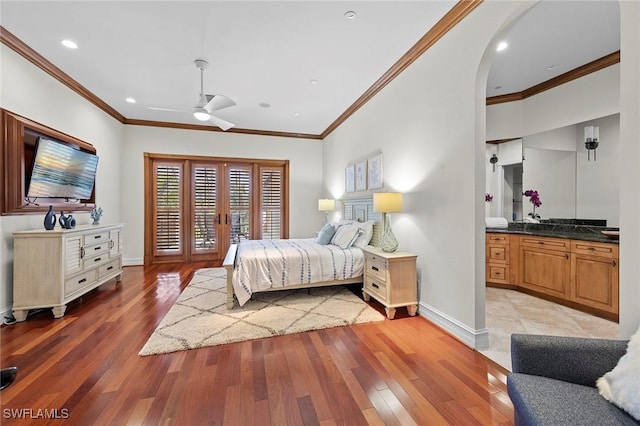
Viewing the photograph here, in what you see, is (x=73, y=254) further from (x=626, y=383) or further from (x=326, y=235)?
(x=626, y=383)

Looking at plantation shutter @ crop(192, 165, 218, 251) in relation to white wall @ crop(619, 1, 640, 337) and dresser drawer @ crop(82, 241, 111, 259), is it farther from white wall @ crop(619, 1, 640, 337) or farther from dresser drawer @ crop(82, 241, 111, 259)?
white wall @ crop(619, 1, 640, 337)

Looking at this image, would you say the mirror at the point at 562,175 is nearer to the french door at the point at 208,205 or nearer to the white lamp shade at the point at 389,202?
the white lamp shade at the point at 389,202

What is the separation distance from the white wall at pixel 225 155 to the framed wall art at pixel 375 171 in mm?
2528

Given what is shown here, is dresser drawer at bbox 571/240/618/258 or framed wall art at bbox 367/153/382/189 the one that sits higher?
framed wall art at bbox 367/153/382/189

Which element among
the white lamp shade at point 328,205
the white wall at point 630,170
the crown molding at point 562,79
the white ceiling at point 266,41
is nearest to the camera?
the white wall at point 630,170

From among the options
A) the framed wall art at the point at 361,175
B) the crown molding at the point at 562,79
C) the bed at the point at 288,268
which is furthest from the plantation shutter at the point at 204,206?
the crown molding at the point at 562,79

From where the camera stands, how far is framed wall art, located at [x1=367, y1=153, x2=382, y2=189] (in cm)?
399

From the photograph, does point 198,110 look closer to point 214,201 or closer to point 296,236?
point 214,201

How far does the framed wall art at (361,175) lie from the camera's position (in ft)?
14.7

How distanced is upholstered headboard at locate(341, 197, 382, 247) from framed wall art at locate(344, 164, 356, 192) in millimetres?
229

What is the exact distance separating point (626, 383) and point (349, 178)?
4.38m

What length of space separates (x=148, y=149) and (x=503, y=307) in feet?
22.7

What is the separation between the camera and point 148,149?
5.68m

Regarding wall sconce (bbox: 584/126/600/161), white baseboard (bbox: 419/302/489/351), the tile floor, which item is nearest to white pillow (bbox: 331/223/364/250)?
white baseboard (bbox: 419/302/489/351)
